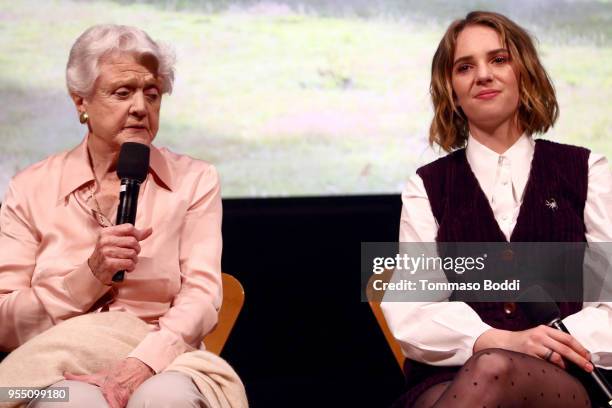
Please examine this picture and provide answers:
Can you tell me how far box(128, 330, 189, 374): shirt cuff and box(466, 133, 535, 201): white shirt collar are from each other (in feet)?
3.07

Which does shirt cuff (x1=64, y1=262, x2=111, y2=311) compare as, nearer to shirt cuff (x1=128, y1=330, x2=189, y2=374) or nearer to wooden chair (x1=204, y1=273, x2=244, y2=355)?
shirt cuff (x1=128, y1=330, x2=189, y2=374)

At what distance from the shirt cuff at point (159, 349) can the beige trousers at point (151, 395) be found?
0.30ft

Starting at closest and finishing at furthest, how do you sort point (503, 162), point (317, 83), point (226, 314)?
point (503, 162), point (226, 314), point (317, 83)

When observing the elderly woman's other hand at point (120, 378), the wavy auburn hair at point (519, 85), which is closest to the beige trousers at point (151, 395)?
the elderly woman's other hand at point (120, 378)

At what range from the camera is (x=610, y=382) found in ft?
8.12

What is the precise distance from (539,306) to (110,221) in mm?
1153

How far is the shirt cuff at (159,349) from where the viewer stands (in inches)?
92.9

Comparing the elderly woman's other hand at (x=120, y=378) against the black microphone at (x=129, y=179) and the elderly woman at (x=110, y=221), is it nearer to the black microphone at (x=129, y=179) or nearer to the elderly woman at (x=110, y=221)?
the elderly woman at (x=110, y=221)

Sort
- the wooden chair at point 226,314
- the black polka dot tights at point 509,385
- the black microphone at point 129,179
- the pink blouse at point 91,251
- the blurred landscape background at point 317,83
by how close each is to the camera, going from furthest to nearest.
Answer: the blurred landscape background at point 317,83, the wooden chair at point 226,314, the pink blouse at point 91,251, the black microphone at point 129,179, the black polka dot tights at point 509,385

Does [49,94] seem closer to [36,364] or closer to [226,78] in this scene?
[226,78]

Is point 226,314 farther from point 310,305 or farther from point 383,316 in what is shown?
point 310,305

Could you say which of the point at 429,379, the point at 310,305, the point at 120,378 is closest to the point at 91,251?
the point at 120,378

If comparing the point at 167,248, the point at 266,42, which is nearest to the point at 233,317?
the point at 167,248

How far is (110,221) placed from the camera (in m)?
2.65
